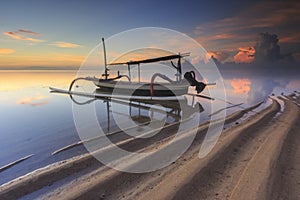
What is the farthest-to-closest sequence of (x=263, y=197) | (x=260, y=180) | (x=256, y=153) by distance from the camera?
Result: (x=256, y=153) < (x=260, y=180) < (x=263, y=197)

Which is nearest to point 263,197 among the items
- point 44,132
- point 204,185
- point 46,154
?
point 204,185

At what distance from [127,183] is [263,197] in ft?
11.2

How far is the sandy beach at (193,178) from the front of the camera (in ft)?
16.3

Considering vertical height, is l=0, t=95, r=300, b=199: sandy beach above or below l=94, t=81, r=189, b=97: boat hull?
below

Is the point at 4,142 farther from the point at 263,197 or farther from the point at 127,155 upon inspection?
the point at 263,197

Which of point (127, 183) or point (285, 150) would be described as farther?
point (285, 150)

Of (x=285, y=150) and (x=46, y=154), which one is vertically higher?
(x=285, y=150)

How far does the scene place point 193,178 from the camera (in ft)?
18.3

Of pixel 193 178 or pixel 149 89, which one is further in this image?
pixel 149 89

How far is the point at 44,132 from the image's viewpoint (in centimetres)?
1255

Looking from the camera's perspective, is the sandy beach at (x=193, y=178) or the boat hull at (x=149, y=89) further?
the boat hull at (x=149, y=89)

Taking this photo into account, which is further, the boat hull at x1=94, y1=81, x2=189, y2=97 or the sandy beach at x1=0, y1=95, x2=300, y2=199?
the boat hull at x1=94, y1=81, x2=189, y2=97

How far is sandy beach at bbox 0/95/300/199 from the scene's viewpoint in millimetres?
4977

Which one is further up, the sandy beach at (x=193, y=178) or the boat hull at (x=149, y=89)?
the boat hull at (x=149, y=89)
